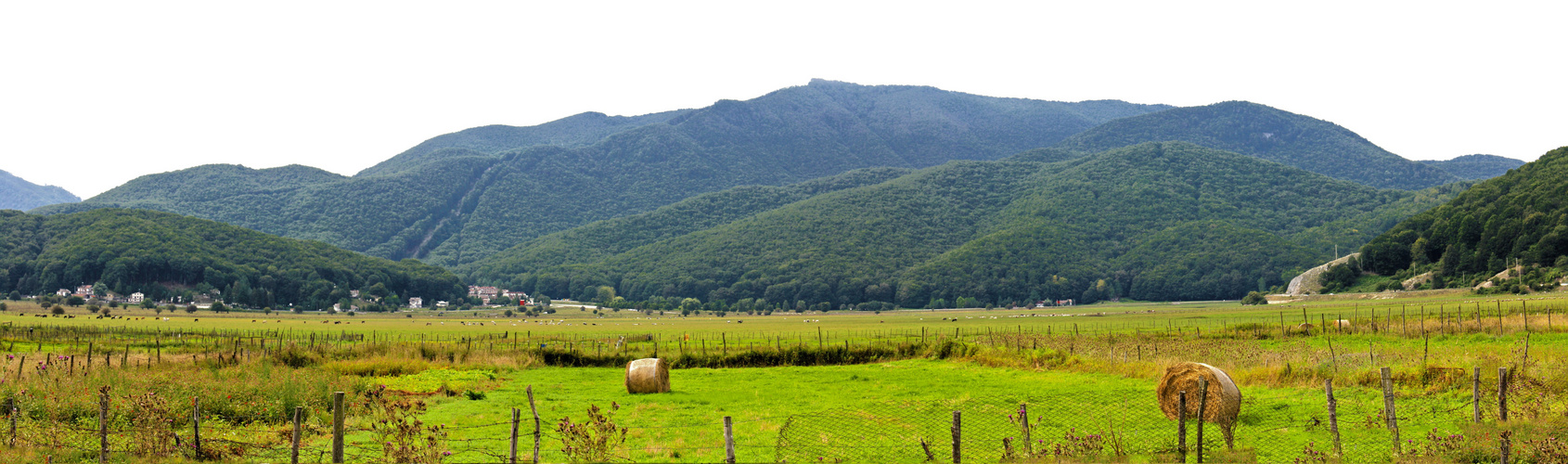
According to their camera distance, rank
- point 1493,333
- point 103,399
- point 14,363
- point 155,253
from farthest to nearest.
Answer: point 155,253 → point 1493,333 → point 14,363 → point 103,399

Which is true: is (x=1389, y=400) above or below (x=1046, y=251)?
below

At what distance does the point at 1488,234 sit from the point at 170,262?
152 m

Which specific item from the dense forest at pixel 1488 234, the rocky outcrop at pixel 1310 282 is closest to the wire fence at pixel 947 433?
the dense forest at pixel 1488 234

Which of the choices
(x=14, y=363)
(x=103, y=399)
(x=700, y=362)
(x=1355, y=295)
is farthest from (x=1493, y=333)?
(x=1355, y=295)

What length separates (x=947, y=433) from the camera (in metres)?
18.3

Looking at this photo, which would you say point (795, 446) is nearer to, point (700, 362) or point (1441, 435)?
point (1441, 435)

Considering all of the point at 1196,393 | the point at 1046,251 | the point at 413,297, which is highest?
the point at 1046,251

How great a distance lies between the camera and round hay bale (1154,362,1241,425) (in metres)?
18.2

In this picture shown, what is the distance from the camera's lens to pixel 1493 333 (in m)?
35.2

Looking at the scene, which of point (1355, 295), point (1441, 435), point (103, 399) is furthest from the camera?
point (1355, 295)

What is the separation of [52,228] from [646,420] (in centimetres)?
15746

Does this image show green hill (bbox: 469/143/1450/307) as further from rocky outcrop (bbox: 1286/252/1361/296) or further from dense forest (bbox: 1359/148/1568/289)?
dense forest (bbox: 1359/148/1568/289)

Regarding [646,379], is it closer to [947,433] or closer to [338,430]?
[947,433]

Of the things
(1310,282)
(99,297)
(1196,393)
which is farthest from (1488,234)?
(99,297)
